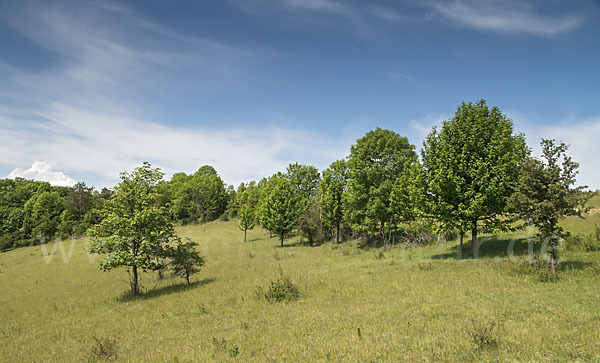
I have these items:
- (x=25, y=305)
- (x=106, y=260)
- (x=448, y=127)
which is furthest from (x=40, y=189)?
(x=448, y=127)

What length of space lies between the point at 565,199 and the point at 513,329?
26.5ft

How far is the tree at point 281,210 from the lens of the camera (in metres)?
44.3

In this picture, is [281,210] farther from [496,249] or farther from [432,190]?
[496,249]

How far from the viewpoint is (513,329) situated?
26.1 ft

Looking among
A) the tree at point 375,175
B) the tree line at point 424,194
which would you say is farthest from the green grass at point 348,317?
the tree at point 375,175

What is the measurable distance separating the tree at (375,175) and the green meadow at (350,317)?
352 inches

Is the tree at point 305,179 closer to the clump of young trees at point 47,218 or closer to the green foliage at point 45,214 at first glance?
the clump of young trees at point 47,218

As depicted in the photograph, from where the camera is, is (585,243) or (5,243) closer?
(585,243)

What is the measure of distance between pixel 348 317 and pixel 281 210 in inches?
1380

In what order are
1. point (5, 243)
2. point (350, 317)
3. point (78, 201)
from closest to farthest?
point (350, 317), point (5, 243), point (78, 201)

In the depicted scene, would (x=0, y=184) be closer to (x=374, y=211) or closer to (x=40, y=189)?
(x=40, y=189)

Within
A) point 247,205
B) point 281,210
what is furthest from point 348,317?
point 247,205

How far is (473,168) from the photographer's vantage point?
1856 cm

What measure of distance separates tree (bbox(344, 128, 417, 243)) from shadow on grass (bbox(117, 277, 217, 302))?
1713cm
